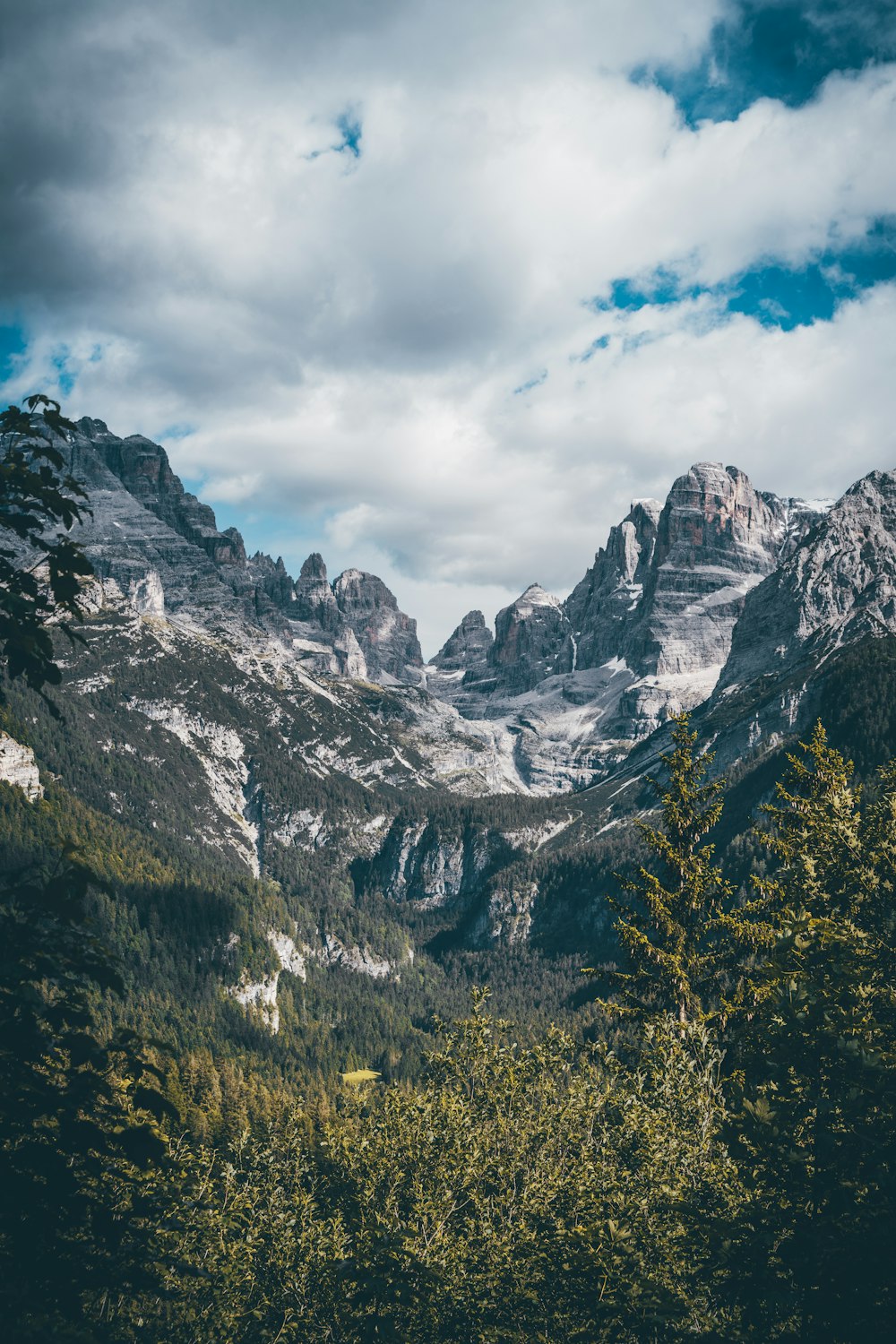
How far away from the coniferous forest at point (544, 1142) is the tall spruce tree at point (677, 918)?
3.9 inches

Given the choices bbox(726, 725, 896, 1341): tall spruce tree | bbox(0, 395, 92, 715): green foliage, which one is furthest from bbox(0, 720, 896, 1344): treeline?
bbox(0, 395, 92, 715): green foliage

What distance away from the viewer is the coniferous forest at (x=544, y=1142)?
8445mm

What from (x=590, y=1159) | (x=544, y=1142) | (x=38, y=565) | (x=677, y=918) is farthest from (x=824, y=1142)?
(x=544, y=1142)

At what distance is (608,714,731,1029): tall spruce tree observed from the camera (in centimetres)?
2781

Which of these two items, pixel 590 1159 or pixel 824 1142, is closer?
pixel 824 1142

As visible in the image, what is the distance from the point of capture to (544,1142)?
1211 inches

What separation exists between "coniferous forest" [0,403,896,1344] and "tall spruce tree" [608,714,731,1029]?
10 centimetres

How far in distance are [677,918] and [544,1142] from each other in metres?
9.52

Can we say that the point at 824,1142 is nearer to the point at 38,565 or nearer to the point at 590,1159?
the point at 38,565

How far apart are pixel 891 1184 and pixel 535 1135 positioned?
902 inches

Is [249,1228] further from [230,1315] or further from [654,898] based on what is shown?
[654,898]

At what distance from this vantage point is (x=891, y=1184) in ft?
34.0

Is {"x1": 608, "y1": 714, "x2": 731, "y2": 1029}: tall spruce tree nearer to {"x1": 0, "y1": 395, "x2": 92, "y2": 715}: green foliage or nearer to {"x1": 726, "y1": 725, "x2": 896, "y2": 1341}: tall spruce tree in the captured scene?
{"x1": 726, "y1": 725, "x2": 896, "y2": 1341}: tall spruce tree

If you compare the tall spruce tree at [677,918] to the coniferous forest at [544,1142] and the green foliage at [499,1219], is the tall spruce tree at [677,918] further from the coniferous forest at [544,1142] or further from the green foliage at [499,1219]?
the green foliage at [499,1219]
